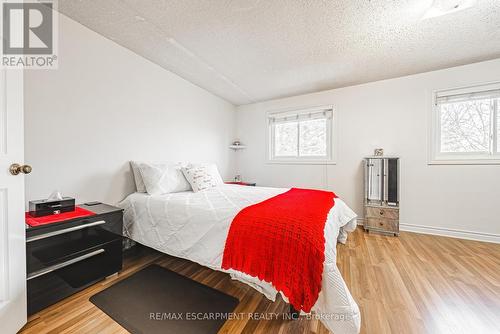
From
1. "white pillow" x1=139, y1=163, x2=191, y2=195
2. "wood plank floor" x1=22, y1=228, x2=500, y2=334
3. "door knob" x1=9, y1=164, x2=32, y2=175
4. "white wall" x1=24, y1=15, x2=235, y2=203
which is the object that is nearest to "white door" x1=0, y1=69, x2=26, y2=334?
"door knob" x1=9, y1=164, x2=32, y2=175

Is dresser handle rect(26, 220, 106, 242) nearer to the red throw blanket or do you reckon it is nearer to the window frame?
the red throw blanket

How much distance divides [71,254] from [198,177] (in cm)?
141

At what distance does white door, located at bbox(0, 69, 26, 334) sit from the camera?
3.51 feet

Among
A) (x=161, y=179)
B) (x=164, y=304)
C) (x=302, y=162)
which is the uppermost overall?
(x=302, y=162)

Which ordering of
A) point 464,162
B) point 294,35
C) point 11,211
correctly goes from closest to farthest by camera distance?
point 11,211
point 294,35
point 464,162

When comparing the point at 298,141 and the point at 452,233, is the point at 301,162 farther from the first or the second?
the point at 452,233

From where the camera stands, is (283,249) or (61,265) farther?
(61,265)

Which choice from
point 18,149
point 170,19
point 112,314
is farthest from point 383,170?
point 18,149

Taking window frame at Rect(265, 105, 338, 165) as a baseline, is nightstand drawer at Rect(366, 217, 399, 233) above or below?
below

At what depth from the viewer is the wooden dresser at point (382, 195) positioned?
285cm

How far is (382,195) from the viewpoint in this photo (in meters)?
2.96

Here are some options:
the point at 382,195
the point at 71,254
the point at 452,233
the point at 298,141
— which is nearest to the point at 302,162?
the point at 298,141

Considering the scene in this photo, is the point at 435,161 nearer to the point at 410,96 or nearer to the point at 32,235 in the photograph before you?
the point at 410,96

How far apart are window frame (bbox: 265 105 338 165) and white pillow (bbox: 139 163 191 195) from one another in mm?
2136
